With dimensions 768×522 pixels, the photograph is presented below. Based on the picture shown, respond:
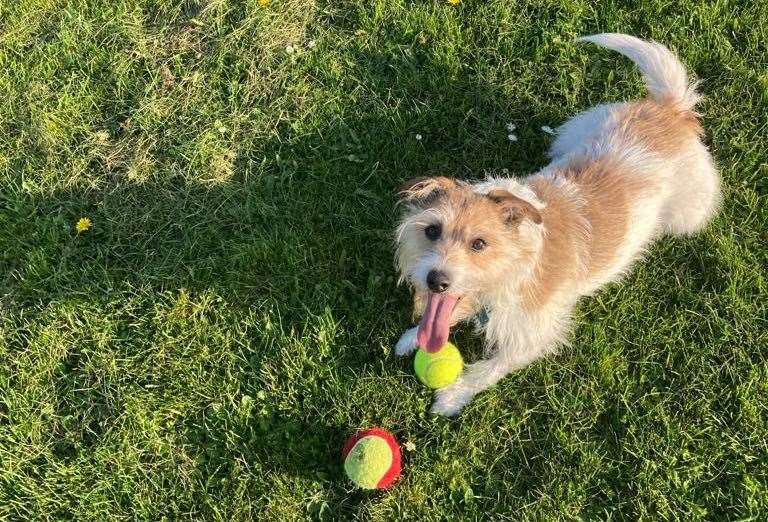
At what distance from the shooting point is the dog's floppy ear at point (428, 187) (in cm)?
307

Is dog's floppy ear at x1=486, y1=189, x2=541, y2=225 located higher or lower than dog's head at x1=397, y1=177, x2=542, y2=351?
higher

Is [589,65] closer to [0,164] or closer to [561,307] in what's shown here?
[561,307]

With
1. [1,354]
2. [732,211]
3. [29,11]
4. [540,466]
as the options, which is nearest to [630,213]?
[732,211]

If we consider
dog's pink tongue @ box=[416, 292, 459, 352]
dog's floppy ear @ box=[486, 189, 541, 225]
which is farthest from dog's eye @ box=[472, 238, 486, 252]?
dog's pink tongue @ box=[416, 292, 459, 352]

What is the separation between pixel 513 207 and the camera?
2938 millimetres

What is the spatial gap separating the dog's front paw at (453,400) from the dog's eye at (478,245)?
1.03 metres

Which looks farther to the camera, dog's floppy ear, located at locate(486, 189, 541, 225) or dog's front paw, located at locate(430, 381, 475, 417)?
dog's front paw, located at locate(430, 381, 475, 417)

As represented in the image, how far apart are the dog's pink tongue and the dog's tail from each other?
1.89 metres

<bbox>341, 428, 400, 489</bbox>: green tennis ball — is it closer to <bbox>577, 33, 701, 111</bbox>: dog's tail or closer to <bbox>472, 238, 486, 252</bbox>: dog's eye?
<bbox>472, 238, 486, 252</bbox>: dog's eye

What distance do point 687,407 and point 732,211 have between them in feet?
4.73

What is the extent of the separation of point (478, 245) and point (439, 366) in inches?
33.4

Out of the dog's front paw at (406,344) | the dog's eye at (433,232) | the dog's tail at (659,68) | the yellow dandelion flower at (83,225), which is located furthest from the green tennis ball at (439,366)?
the yellow dandelion flower at (83,225)

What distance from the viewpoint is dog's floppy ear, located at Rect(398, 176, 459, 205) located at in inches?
121

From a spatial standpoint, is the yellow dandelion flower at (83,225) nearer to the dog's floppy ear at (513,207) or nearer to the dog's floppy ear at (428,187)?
the dog's floppy ear at (428,187)
